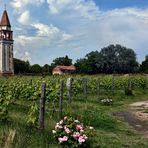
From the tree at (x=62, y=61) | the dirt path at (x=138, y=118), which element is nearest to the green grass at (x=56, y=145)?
the dirt path at (x=138, y=118)

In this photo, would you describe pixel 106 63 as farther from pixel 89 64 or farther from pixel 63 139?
pixel 63 139

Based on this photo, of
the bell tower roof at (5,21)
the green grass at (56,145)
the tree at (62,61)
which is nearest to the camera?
the green grass at (56,145)

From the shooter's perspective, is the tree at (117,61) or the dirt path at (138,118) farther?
the tree at (117,61)

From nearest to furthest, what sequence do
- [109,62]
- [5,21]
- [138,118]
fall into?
[138,118] → [5,21] → [109,62]

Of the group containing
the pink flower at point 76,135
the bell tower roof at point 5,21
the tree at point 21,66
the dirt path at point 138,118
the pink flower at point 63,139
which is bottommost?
the dirt path at point 138,118

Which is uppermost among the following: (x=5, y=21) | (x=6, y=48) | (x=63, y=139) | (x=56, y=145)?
(x=5, y=21)

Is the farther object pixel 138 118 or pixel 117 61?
pixel 117 61

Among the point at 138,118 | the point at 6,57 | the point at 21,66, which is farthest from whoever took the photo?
the point at 21,66

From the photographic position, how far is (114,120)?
16.8 meters

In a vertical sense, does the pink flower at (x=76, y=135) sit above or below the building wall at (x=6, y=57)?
below

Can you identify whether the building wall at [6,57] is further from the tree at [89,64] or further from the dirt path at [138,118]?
the dirt path at [138,118]

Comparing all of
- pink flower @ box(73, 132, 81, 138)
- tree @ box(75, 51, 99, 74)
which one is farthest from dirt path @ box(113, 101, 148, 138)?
tree @ box(75, 51, 99, 74)

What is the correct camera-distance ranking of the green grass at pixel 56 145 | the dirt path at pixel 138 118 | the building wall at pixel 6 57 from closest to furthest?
the green grass at pixel 56 145, the dirt path at pixel 138 118, the building wall at pixel 6 57

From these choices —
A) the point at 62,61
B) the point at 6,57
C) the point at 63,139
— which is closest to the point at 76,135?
the point at 63,139
